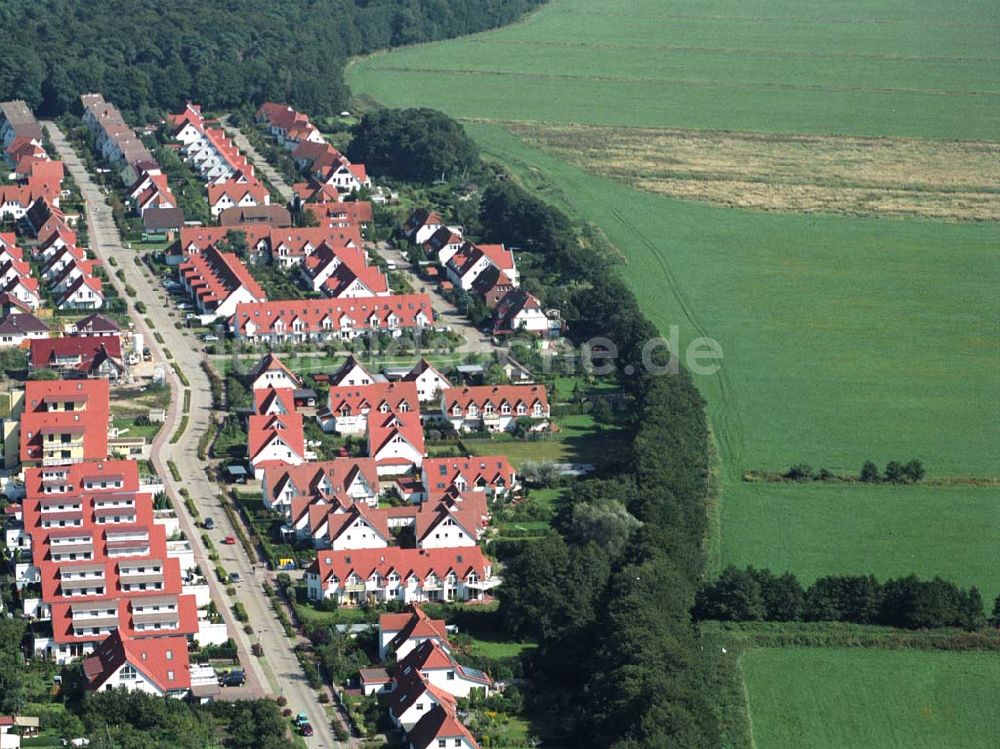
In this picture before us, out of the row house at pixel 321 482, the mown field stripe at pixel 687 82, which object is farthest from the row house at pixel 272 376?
the mown field stripe at pixel 687 82

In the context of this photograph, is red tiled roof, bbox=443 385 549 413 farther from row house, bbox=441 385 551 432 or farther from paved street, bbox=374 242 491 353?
paved street, bbox=374 242 491 353

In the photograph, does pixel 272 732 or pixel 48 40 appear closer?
pixel 272 732

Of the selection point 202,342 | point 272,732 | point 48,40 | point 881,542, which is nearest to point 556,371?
point 202,342

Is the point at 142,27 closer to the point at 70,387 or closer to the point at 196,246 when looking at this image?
the point at 196,246

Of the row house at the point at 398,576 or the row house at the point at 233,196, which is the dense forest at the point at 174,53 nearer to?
the row house at the point at 233,196

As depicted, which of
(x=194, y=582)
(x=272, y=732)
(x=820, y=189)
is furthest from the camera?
(x=820, y=189)

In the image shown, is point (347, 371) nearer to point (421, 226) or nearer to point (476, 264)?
point (476, 264)
